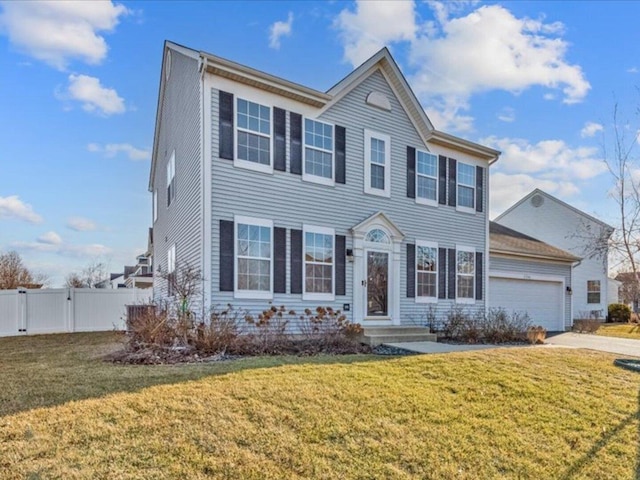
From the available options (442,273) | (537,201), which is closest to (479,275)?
(442,273)

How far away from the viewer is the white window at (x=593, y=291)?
25.4 m

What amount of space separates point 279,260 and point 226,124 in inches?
137

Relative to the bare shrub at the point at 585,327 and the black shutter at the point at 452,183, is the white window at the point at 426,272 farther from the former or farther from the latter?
the bare shrub at the point at 585,327

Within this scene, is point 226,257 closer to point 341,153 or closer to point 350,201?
point 350,201

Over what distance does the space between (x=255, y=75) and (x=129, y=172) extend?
11.4 meters

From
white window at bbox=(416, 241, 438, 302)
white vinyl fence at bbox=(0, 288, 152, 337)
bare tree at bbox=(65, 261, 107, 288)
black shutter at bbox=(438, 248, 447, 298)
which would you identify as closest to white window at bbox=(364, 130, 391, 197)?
white window at bbox=(416, 241, 438, 302)

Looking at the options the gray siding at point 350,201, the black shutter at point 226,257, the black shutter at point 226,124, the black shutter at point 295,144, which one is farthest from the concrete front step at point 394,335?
the black shutter at point 226,124

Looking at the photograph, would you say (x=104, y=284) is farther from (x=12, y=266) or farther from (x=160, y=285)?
(x=160, y=285)

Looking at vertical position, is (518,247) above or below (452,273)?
above

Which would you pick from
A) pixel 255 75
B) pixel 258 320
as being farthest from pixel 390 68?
pixel 258 320

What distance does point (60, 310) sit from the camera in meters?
14.9

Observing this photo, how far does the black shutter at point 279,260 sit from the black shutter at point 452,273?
6247 mm

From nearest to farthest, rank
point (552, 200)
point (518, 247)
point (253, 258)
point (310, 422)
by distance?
1. point (310, 422)
2. point (253, 258)
3. point (518, 247)
4. point (552, 200)

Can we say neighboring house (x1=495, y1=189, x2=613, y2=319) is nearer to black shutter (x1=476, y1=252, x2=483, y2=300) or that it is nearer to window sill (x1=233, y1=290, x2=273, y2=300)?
black shutter (x1=476, y1=252, x2=483, y2=300)
